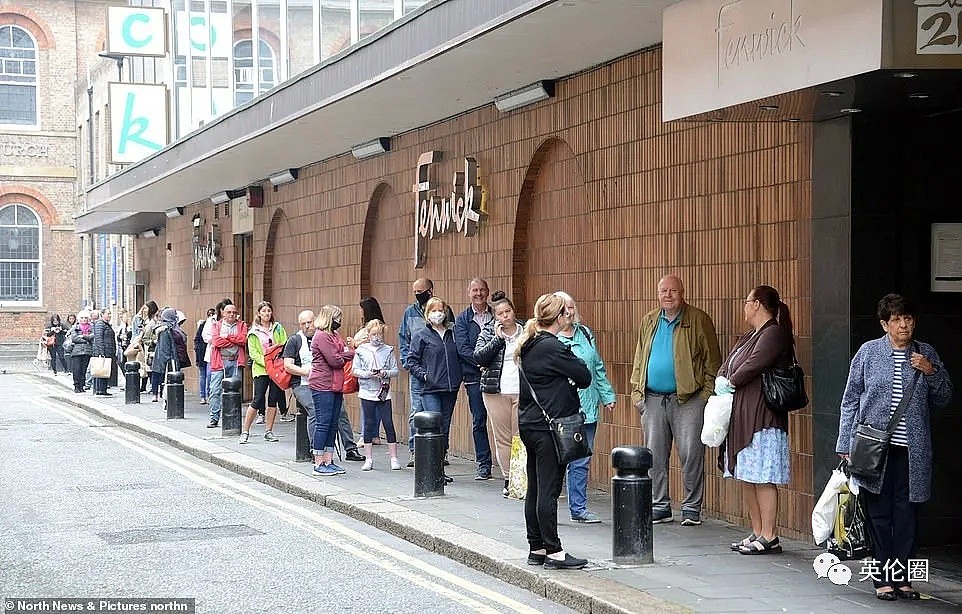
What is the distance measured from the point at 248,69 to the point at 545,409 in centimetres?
1834

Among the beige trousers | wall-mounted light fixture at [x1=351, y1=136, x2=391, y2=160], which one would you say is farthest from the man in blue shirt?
wall-mounted light fixture at [x1=351, y1=136, x2=391, y2=160]

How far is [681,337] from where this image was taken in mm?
10570

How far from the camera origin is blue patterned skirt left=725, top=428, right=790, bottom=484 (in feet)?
30.0

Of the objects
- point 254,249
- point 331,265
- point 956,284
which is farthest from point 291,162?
point 956,284

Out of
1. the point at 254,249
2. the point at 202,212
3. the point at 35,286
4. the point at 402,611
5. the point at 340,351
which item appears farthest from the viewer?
the point at 35,286

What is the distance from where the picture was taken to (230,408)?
18719 mm

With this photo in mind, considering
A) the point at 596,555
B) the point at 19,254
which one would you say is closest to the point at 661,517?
the point at 596,555

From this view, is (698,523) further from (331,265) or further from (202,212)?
(202,212)

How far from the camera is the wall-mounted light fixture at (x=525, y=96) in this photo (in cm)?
1372

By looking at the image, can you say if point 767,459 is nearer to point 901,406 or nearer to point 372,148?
point 901,406

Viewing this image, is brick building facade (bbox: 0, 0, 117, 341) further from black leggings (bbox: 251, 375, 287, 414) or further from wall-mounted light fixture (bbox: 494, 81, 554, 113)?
wall-mounted light fixture (bbox: 494, 81, 554, 113)

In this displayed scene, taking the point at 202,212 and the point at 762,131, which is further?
the point at 202,212

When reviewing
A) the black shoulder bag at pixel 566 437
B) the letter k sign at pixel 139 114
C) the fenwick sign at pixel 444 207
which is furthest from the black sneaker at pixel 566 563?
the letter k sign at pixel 139 114

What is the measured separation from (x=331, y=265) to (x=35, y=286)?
37630 mm
